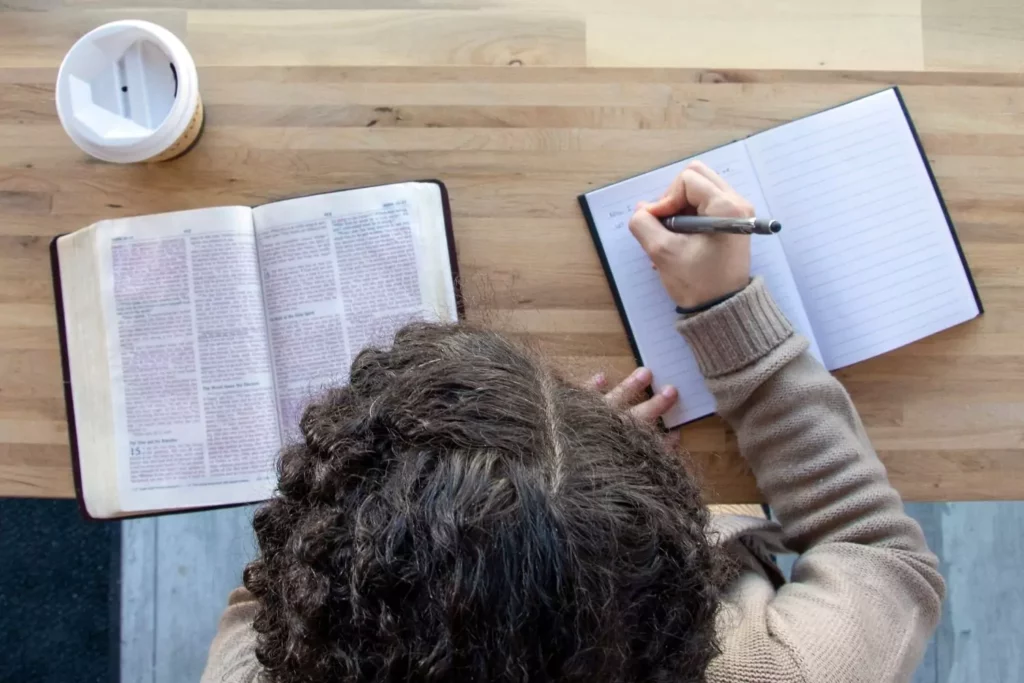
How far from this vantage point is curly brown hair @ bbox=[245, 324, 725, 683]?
394mm

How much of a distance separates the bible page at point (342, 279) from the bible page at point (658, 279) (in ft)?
0.51

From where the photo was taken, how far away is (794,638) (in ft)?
1.84

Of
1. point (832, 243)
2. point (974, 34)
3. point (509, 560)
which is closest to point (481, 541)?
point (509, 560)

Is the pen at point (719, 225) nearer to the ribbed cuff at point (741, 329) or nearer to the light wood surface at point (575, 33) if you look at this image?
the ribbed cuff at point (741, 329)

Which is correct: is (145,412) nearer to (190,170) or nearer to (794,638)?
(190,170)

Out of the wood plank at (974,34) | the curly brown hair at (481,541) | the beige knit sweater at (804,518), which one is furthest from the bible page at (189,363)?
the wood plank at (974,34)

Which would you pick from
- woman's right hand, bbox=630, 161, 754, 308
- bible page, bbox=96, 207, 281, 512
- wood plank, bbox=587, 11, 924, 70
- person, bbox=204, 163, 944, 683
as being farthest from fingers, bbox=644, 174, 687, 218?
bible page, bbox=96, 207, 281, 512

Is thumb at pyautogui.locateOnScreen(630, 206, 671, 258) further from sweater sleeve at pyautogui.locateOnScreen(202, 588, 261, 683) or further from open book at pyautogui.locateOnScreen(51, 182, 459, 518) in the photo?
sweater sleeve at pyautogui.locateOnScreen(202, 588, 261, 683)

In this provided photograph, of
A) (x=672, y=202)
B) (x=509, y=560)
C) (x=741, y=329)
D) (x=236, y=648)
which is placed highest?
(x=672, y=202)

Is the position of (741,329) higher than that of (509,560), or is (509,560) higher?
(741,329)

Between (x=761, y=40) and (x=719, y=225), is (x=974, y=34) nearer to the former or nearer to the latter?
(x=761, y=40)

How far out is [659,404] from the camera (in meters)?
0.69

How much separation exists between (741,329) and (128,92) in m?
0.57

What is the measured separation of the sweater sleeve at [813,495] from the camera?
23.4 inches
